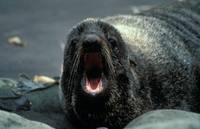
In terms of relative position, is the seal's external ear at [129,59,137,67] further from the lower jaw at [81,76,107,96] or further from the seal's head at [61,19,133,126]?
the lower jaw at [81,76,107,96]

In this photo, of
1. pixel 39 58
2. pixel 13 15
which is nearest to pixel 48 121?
pixel 39 58

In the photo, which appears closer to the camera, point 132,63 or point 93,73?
point 93,73

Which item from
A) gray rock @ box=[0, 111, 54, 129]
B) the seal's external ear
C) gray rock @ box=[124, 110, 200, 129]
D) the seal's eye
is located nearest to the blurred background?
the seal's external ear

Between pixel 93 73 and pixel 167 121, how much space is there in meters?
1.54

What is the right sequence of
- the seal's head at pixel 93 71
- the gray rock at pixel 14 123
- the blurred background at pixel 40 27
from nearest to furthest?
the gray rock at pixel 14 123 < the seal's head at pixel 93 71 < the blurred background at pixel 40 27

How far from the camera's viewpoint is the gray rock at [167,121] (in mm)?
6484

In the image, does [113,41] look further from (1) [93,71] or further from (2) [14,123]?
(2) [14,123]

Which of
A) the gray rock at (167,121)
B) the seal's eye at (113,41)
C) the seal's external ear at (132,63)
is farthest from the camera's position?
the seal's external ear at (132,63)

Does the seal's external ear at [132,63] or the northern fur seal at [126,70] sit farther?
the seal's external ear at [132,63]

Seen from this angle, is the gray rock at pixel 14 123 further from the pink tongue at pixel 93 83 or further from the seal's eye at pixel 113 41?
the seal's eye at pixel 113 41

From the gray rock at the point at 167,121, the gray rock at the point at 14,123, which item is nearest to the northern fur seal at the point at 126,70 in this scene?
the gray rock at the point at 167,121

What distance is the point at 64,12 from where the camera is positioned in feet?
64.7

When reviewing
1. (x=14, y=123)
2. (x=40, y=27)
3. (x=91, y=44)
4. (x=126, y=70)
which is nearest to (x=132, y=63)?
(x=126, y=70)

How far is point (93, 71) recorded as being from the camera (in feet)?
26.1
